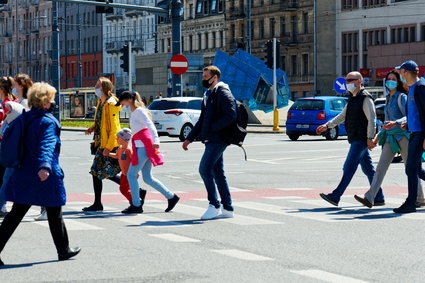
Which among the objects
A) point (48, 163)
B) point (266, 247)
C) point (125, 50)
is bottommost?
point (266, 247)

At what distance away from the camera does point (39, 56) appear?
13212cm

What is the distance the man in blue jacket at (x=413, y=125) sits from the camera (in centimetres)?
1349

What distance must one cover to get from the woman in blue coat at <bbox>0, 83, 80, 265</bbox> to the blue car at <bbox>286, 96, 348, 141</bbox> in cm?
2904

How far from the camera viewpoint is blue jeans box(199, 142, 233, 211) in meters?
13.1

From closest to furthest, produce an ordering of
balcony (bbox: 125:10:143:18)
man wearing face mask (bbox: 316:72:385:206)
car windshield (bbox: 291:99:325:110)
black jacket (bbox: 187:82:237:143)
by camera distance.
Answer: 1. black jacket (bbox: 187:82:237:143)
2. man wearing face mask (bbox: 316:72:385:206)
3. car windshield (bbox: 291:99:325:110)
4. balcony (bbox: 125:10:143:18)

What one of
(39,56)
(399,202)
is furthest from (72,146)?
(39,56)

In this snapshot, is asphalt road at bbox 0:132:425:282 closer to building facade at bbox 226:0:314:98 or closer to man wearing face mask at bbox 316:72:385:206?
man wearing face mask at bbox 316:72:385:206

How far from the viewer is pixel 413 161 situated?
13.7 m

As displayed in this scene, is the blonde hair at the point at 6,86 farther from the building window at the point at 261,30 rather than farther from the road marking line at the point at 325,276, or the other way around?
the building window at the point at 261,30

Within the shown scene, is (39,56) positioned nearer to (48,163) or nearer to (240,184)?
(240,184)

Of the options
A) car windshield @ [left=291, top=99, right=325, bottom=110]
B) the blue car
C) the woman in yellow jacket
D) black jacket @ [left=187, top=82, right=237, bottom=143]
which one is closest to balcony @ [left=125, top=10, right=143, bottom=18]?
car windshield @ [left=291, top=99, right=325, bottom=110]

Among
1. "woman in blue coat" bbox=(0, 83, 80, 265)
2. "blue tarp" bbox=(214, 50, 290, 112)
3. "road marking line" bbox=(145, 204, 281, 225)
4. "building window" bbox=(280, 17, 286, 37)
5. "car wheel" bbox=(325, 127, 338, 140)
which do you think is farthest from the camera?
"building window" bbox=(280, 17, 286, 37)

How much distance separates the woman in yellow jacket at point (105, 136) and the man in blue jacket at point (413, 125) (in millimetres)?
3532

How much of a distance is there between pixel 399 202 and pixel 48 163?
274 inches
